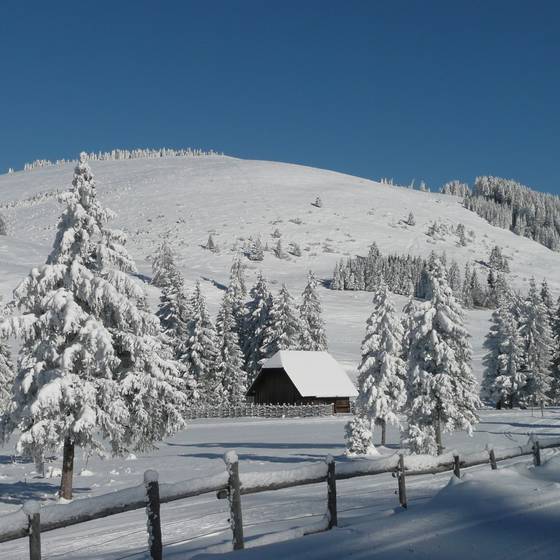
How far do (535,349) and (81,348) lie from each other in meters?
55.0

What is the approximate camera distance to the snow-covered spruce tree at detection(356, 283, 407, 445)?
4122 cm

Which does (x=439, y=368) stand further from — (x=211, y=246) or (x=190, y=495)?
(x=211, y=246)

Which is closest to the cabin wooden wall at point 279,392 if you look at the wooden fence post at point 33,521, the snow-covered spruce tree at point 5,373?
the snow-covered spruce tree at point 5,373

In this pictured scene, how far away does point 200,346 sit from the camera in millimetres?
63156

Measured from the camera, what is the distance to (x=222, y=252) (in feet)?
546

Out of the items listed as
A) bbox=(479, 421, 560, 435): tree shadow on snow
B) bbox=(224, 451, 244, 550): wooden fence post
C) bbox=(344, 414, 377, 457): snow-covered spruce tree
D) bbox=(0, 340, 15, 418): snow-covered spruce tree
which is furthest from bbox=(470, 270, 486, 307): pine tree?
bbox=(224, 451, 244, 550): wooden fence post

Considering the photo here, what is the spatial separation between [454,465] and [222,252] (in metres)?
155

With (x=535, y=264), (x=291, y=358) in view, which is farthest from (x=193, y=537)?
(x=535, y=264)

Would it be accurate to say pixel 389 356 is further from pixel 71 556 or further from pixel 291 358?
pixel 71 556

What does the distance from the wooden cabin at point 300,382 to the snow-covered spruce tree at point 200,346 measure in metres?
4.98

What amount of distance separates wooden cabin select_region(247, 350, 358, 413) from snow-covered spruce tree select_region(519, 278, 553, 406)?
1720 cm

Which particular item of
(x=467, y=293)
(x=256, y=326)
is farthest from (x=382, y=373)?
(x=467, y=293)

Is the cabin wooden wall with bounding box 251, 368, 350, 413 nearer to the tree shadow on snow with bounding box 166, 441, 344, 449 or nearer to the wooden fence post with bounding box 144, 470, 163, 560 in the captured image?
the tree shadow on snow with bounding box 166, 441, 344, 449

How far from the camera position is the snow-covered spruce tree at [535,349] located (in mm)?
63812
